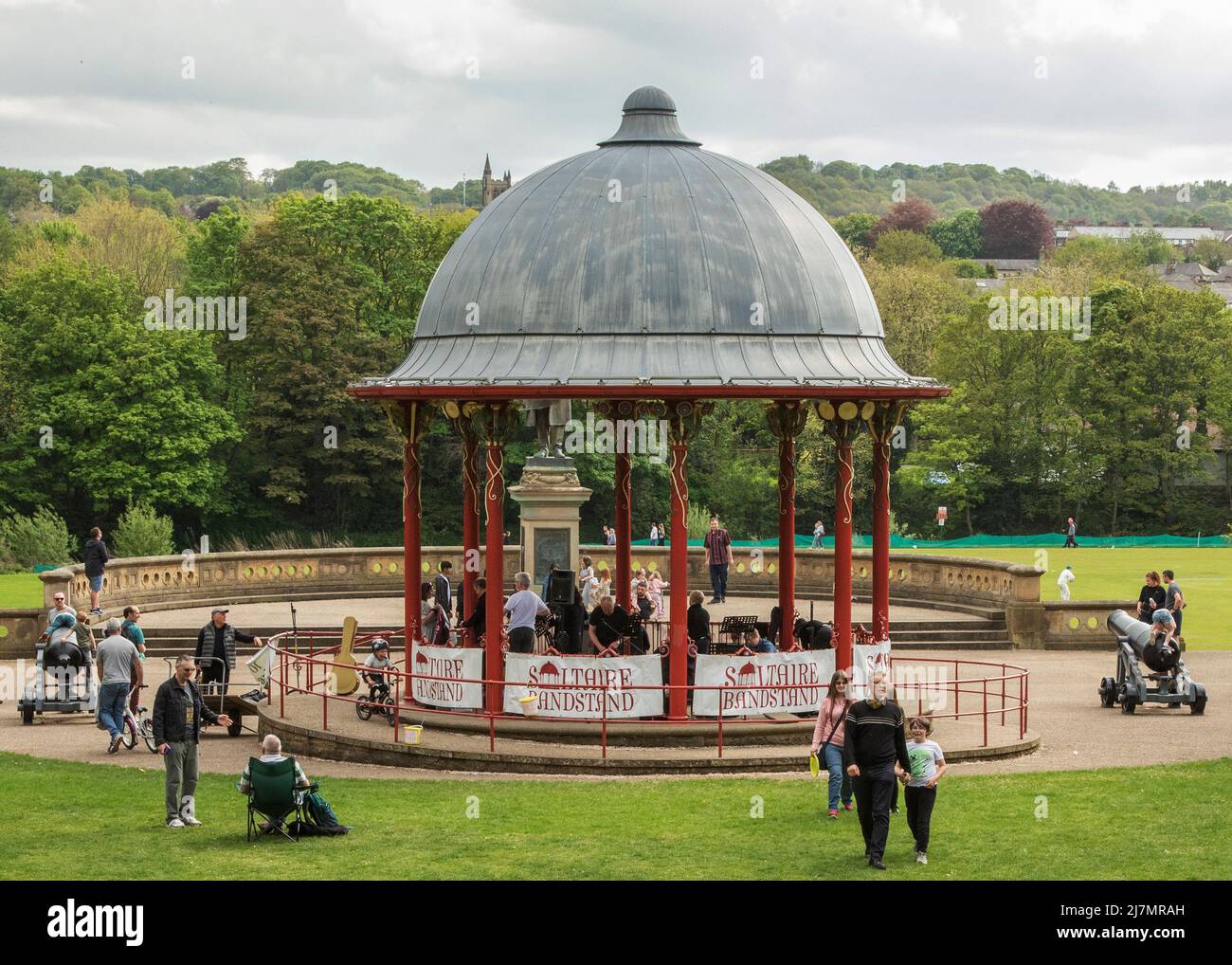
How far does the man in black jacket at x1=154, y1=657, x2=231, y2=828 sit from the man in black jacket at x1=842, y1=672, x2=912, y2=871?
707cm

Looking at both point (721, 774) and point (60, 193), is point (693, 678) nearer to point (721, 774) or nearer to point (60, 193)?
point (721, 774)

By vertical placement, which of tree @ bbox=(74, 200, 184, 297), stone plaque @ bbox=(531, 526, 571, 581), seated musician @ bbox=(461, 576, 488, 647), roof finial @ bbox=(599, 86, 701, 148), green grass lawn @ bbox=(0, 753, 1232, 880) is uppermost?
tree @ bbox=(74, 200, 184, 297)

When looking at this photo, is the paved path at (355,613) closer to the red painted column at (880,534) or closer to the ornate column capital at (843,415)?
the red painted column at (880,534)

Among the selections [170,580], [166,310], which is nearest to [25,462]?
[166,310]

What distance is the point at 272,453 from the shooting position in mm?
76188

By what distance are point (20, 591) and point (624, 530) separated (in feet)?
79.3

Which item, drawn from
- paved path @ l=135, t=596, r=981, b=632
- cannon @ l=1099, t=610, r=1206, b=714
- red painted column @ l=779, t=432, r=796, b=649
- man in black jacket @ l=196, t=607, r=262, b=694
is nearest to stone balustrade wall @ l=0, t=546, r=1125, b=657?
paved path @ l=135, t=596, r=981, b=632

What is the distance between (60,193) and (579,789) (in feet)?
541

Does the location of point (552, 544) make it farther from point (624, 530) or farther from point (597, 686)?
point (597, 686)

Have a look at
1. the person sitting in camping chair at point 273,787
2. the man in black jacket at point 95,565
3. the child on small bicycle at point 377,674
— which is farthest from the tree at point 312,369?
the person sitting in camping chair at point 273,787

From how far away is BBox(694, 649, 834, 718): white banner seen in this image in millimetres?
25141

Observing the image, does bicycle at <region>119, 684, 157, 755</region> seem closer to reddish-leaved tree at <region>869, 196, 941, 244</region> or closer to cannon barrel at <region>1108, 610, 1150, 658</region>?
cannon barrel at <region>1108, 610, 1150, 658</region>

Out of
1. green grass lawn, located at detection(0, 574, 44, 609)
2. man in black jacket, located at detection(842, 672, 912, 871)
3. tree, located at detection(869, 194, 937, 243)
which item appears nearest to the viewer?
man in black jacket, located at detection(842, 672, 912, 871)

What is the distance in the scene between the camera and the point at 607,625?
26406 mm
